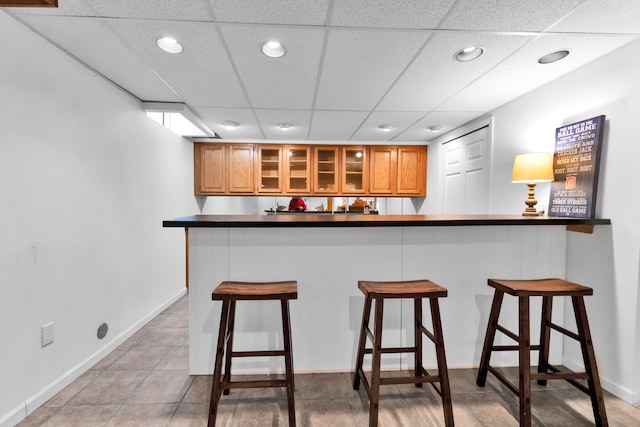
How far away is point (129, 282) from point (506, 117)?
151 inches

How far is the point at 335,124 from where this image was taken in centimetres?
378

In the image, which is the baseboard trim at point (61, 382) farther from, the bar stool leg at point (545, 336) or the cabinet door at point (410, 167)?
the cabinet door at point (410, 167)

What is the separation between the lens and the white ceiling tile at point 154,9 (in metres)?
1.55

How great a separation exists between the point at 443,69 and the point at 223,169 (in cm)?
340

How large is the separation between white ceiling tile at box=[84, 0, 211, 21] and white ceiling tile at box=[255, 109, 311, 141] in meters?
1.60

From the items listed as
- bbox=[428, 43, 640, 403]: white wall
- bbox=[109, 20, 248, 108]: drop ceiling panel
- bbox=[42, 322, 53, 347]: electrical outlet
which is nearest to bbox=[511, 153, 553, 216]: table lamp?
bbox=[428, 43, 640, 403]: white wall

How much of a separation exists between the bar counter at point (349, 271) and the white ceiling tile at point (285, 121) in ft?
5.33

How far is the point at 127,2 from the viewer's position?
5.09 feet

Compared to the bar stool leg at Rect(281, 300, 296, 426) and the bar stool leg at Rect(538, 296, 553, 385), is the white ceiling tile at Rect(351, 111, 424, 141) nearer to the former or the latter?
the bar stool leg at Rect(538, 296, 553, 385)

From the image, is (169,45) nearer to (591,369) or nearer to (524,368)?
(524,368)

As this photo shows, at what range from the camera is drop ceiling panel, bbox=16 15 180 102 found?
1.74m

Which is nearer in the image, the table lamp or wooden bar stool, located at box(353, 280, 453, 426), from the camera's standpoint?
wooden bar stool, located at box(353, 280, 453, 426)

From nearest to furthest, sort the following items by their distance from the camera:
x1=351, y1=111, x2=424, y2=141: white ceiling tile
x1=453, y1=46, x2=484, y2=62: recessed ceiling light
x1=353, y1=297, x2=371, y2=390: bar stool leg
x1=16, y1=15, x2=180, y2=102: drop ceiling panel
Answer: x1=16, y1=15, x2=180, y2=102: drop ceiling panel → x1=353, y1=297, x2=371, y2=390: bar stool leg → x1=453, y1=46, x2=484, y2=62: recessed ceiling light → x1=351, y1=111, x2=424, y2=141: white ceiling tile

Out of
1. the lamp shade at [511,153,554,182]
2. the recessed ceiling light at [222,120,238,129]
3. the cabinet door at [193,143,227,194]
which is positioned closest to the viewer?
the lamp shade at [511,153,554,182]
